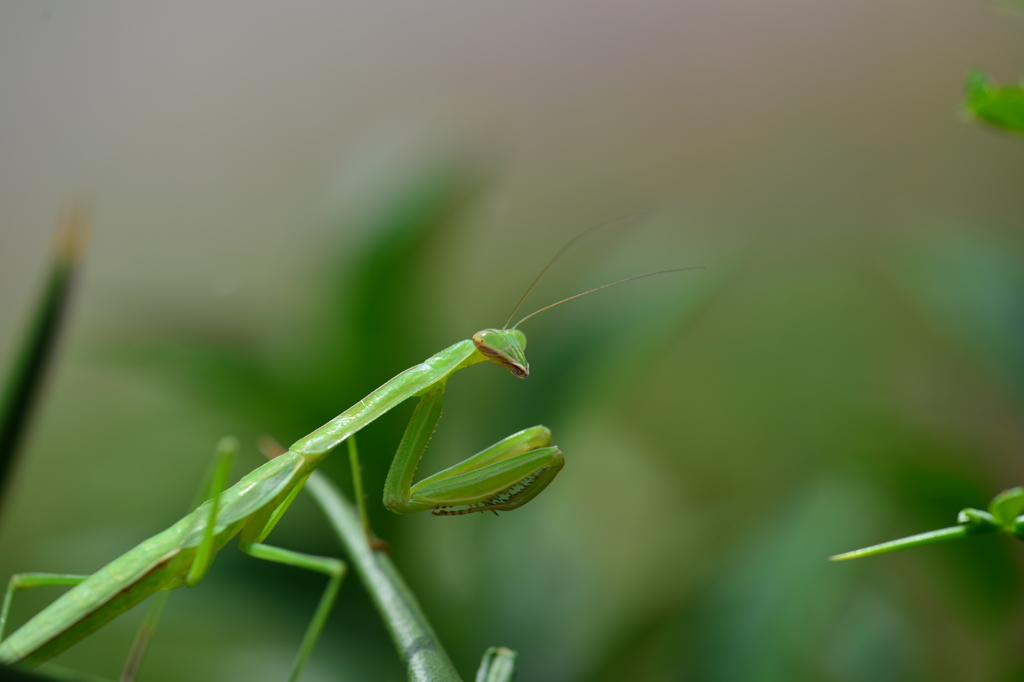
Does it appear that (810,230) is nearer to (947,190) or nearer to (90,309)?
(947,190)

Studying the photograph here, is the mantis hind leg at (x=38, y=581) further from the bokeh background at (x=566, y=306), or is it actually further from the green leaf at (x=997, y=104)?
the green leaf at (x=997, y=104)

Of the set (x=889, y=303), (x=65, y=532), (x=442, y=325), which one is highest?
(x=889, y=303)

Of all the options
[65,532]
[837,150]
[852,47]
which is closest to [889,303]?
[837,150]

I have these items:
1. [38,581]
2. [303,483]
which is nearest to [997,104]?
[303,483]

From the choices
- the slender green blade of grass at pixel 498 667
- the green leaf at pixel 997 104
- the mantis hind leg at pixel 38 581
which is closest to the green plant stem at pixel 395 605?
the slender green blade of grass at pixel 498 667

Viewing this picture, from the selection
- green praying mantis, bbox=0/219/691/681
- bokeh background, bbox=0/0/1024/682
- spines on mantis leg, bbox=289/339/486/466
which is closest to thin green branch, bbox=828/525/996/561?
green praying mantis, bbox=0/219/691/681

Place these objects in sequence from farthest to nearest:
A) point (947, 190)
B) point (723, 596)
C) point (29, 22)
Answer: point (947, 190) < point (29, 22) < point (723, 596)

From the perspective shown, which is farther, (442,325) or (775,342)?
(775,342)

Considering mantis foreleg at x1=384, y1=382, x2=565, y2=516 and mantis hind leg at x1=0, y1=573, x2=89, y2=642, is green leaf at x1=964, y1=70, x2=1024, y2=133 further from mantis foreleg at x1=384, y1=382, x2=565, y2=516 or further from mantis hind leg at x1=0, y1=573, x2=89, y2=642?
mantis hind leg at x1=0, y1=573, x2=89, y2=642

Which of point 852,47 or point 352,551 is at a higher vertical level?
point 852,47
